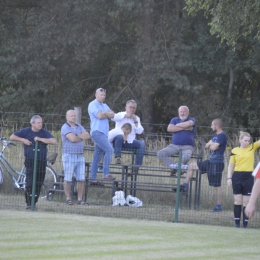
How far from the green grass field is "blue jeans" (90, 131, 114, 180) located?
5.79ft

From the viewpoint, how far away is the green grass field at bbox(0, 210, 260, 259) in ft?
28.7

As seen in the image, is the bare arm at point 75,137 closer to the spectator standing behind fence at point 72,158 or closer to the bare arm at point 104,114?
the spectator standing behind fence at point 72,158

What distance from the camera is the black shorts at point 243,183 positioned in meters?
13.2

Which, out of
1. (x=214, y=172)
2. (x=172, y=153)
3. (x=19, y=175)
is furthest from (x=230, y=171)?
(x=19, y=175)

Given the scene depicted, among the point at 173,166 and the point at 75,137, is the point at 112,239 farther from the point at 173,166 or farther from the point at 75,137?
the point at 173,166

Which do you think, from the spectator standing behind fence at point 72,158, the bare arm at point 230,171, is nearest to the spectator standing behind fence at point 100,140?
the spectator standing behind fence at point 72,158

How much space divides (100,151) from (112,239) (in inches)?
190

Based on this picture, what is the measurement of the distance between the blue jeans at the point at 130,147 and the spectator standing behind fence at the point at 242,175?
2365 millimetres

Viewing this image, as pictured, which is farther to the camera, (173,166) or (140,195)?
(140,195)

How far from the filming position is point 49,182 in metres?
15.6

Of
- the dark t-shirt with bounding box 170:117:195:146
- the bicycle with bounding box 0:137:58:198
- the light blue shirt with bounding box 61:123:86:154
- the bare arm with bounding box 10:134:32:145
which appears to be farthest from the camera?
the bicycle with bounding box 0:137:58:198

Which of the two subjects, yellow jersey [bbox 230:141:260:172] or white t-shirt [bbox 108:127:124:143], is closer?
yellow jersey [bbox 230:141:260:172]

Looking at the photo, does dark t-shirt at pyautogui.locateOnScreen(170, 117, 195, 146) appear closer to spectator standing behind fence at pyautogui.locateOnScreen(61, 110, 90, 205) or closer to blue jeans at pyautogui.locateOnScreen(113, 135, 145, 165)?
blue jeans at pyautogui.locateOnScreen(113, 135, 145, 165)

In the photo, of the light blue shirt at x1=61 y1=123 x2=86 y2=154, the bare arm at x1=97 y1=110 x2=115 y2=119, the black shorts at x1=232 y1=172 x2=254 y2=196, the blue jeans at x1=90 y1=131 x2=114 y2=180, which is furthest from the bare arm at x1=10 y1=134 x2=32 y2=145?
the black shorts at x1=232 y1=172 x2=254 y2=196
